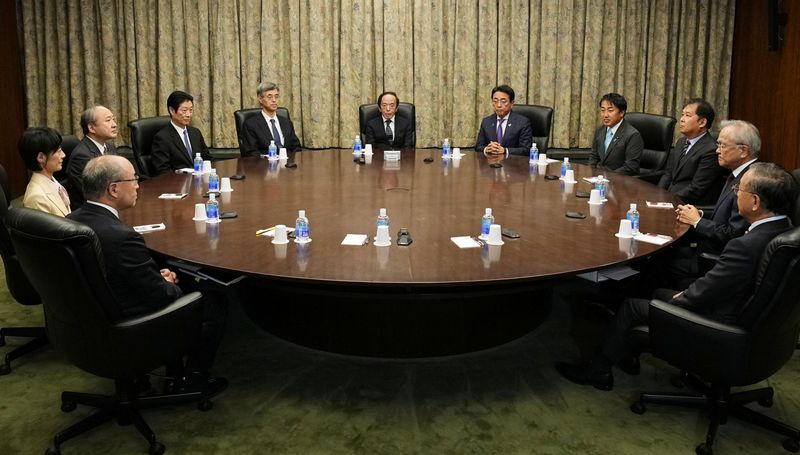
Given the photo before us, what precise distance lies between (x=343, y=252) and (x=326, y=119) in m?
4.75

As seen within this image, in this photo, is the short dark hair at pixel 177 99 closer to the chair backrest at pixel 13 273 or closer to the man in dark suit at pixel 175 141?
the man in dark suit at pixel 175 141

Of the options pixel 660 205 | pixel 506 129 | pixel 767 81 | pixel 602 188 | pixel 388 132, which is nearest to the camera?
pixel 660 205

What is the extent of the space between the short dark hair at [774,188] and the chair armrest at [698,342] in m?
0.53

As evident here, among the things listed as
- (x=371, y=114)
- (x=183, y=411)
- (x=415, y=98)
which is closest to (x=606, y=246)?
(x=183, y=411)

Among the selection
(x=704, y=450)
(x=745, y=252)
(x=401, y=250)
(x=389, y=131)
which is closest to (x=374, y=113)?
(x=389, y=131)

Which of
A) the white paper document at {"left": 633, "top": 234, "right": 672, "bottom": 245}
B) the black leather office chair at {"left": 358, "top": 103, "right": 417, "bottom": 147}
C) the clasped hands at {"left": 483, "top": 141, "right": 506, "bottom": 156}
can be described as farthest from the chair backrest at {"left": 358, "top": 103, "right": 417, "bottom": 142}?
the white paper document at {"left": 633, "top": 234, "right": 672, "bottom": 245}

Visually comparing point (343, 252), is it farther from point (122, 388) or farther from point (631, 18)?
point (631, 18)

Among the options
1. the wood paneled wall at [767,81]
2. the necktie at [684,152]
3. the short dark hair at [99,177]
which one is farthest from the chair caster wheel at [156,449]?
the wood paneled wall at [767,81]

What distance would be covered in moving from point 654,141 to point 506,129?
4.25 ft

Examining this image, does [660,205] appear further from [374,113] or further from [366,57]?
[366,57]

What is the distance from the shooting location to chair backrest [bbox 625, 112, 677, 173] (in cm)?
561

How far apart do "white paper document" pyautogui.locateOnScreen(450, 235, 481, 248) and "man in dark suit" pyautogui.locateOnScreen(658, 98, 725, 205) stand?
202cm

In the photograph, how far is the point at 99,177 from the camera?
2.82 meters

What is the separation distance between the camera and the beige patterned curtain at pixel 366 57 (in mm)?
7434
